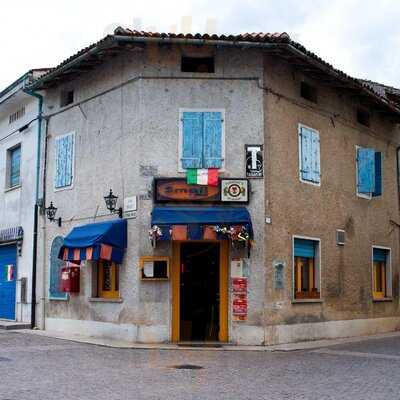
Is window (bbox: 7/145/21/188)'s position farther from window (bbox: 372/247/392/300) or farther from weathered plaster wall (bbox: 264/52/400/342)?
window (bbox: 372/247/392/300)

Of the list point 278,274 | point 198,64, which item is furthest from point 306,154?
point 198,64

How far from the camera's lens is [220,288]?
14.6m

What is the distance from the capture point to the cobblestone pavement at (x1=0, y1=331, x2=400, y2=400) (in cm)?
848

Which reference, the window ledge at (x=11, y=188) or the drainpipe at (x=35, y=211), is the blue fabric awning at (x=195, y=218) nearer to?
the drainpipe at (x=35, y=211)

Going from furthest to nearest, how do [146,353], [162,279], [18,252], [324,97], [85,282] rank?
[18,252], [324,97], [85,282], [162,279], [146,353]

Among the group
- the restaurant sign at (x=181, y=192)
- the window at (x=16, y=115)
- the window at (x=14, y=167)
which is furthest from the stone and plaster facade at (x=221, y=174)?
the window at (x=14, y=167)

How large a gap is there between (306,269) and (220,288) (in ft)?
8.95

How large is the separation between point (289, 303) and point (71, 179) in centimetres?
635

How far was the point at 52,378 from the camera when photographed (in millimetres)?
9508

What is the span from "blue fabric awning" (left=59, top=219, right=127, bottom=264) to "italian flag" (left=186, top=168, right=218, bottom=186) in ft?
5.92

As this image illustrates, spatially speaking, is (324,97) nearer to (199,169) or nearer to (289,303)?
(199,169)

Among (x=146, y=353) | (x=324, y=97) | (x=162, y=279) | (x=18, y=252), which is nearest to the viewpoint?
(x=146, y=353)

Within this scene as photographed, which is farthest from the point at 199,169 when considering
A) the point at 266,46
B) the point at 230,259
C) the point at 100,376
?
the point at 100,376

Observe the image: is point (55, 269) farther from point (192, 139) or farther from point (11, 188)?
point (192, 139)
